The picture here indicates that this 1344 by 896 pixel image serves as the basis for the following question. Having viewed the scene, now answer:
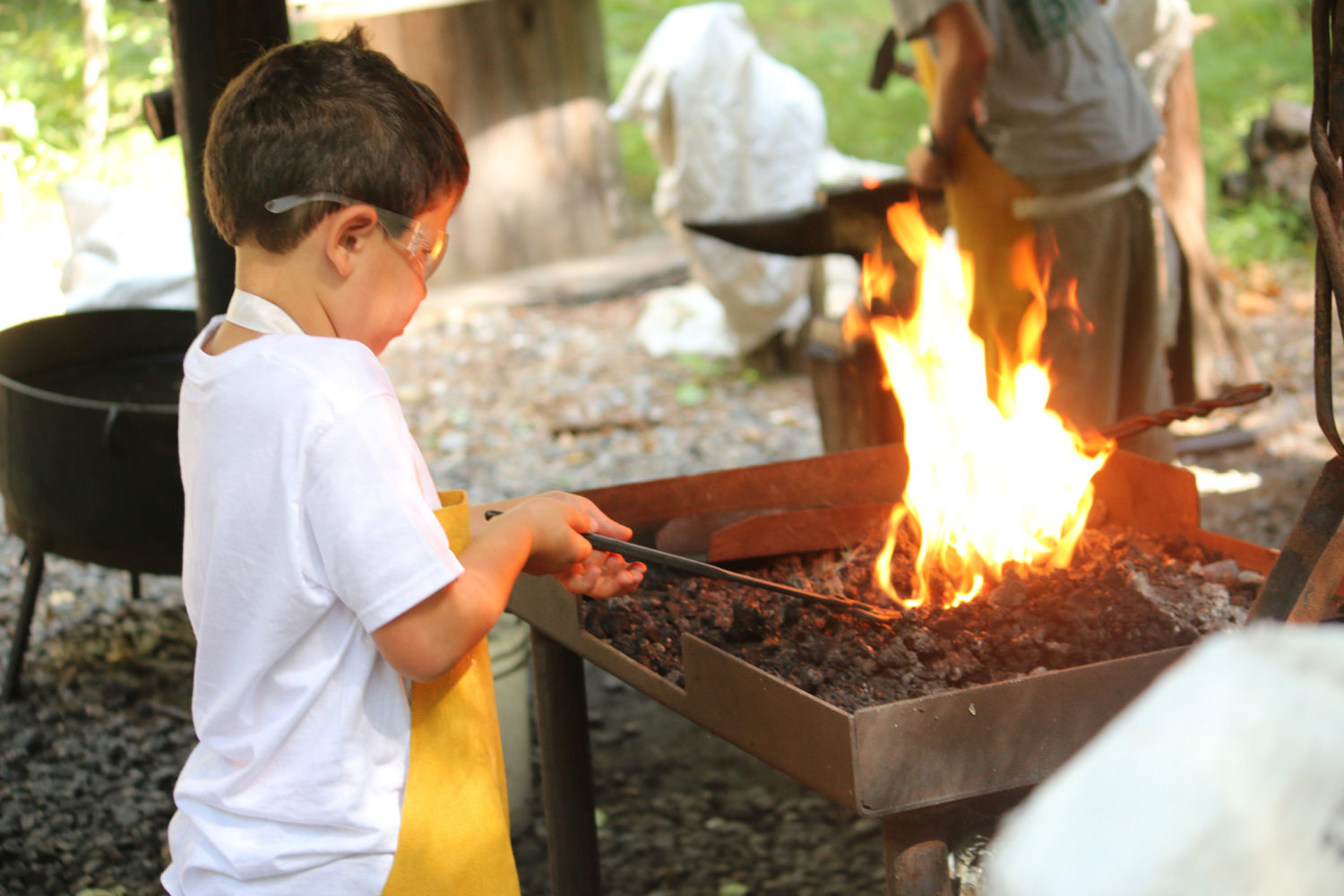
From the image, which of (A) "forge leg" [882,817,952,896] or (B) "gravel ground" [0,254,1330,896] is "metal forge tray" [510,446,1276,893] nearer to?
(A) "forge leg" [882,817,952,896]

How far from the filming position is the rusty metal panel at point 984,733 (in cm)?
135

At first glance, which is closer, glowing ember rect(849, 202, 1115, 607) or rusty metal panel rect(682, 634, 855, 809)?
rusty metal panel rect(682, 634, 855, 809)

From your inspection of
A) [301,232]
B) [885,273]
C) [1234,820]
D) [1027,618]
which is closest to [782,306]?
[885,273]

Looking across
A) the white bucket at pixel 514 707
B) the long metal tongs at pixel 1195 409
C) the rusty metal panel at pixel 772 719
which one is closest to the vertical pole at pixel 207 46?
the white bucket at pixel 514 707

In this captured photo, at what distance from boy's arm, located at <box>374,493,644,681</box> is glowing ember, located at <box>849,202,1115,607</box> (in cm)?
57

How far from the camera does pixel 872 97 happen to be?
11.4 m

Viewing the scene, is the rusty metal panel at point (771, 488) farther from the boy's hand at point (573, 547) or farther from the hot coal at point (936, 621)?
the boy's hand at point (573, 547)

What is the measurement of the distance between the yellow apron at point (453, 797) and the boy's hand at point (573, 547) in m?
0.09

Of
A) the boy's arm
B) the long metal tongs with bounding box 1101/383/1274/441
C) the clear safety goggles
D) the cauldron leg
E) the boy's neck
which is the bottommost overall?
the cauldron leg

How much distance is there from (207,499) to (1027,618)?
111 cm

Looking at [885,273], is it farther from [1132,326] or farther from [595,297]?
[595,297]

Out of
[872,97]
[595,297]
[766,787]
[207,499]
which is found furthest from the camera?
[872,97]

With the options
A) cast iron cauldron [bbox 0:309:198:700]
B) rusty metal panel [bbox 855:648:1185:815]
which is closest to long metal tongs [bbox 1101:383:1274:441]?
rusty metal panel [bbox 855:648:1185:815]

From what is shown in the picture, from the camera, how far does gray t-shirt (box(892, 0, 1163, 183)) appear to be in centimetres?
332
